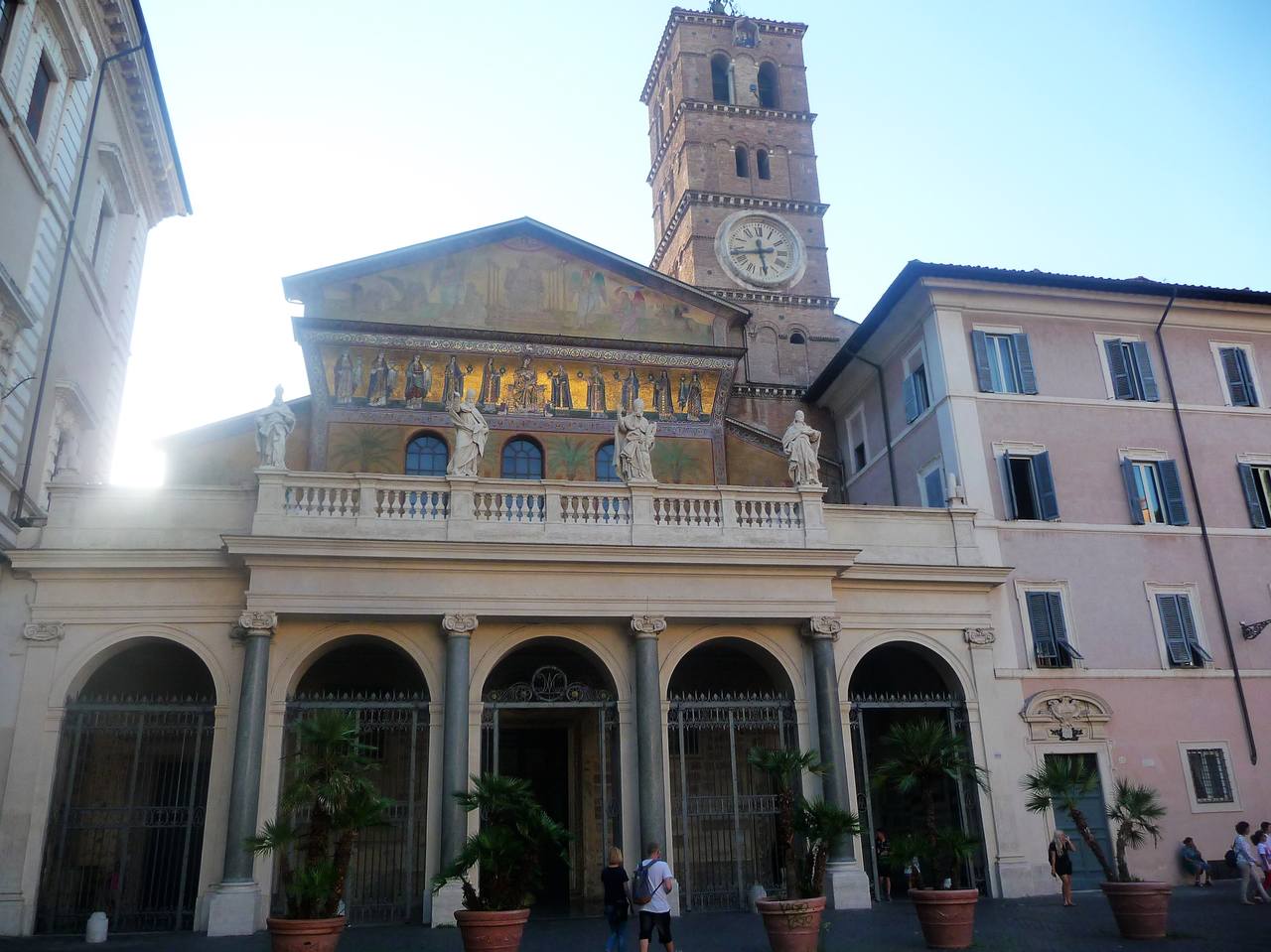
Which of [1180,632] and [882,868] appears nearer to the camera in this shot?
[882,868]

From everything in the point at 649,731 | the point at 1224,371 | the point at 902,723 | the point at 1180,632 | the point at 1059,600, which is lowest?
the point at 649,731

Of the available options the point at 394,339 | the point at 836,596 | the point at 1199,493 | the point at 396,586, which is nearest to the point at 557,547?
the point at 396,586

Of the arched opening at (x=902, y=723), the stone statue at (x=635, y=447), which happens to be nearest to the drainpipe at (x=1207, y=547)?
the arched opening at (x=902, y=723)

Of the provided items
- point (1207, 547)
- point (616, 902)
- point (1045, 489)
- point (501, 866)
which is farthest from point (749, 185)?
point (501, 866)

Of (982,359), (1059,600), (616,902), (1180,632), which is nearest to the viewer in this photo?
(616,902)

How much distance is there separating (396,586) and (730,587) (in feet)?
17.9

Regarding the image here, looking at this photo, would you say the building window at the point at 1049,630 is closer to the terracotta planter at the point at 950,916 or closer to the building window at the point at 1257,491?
the building window at the point at 1257,491

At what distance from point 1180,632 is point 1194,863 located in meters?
4.22

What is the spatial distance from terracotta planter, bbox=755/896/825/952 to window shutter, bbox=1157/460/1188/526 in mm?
12961

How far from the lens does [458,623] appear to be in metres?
16.0

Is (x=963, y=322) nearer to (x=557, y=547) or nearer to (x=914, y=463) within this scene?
(x=914, y=463)

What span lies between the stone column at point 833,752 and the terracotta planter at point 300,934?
7.76 m

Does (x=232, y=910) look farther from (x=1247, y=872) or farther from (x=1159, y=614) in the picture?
(x=1159, y=614)

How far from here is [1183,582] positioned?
20.0 metres
